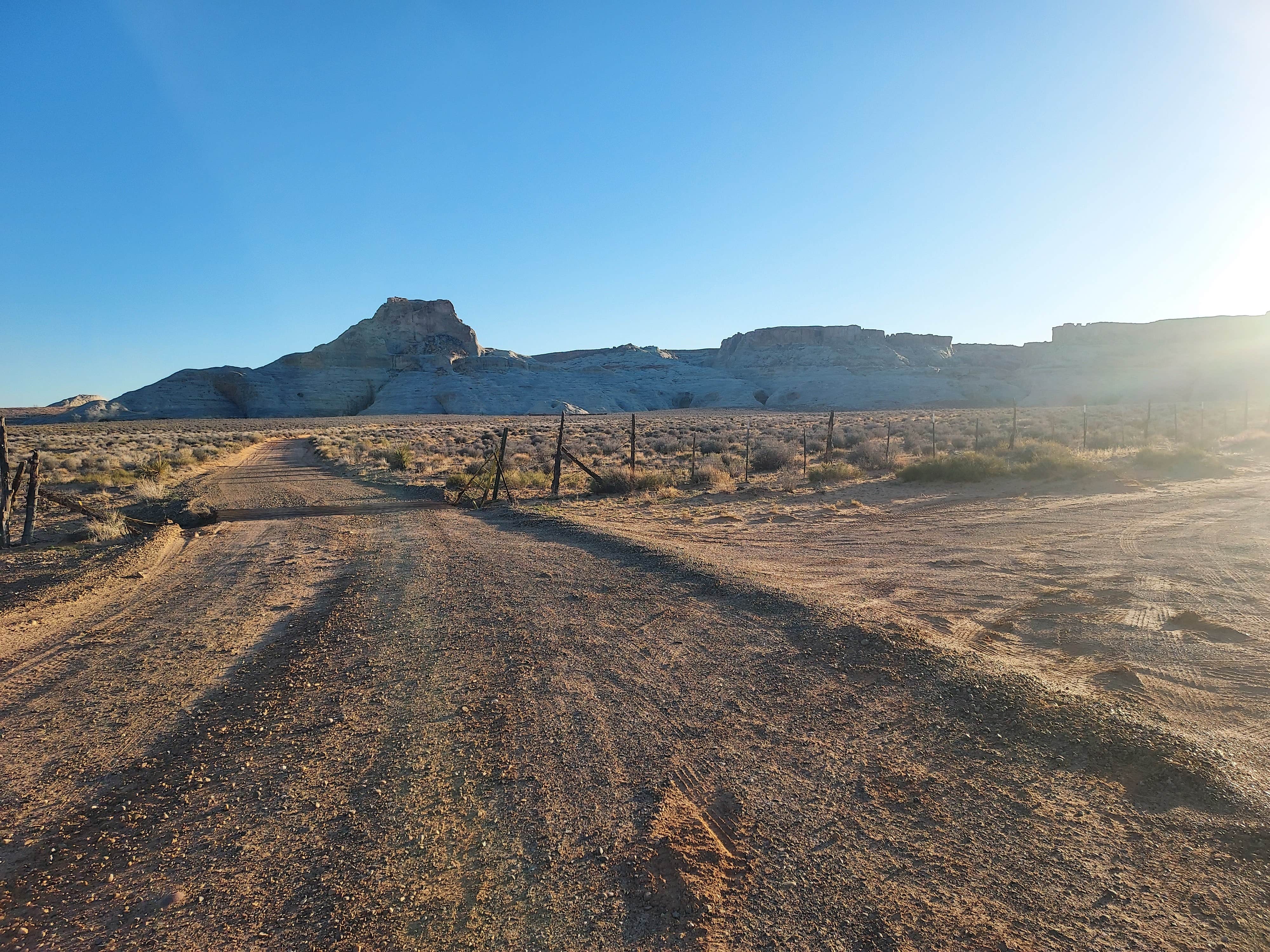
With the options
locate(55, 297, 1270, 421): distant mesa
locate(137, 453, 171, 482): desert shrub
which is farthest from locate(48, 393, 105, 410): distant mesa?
locate(137, 453, 171, 482): desert shrub

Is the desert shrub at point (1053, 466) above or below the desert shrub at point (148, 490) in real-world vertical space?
above

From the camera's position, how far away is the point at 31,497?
12883 millimetres

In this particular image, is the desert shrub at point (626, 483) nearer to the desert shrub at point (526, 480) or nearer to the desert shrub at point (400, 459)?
the desert shrub at point (526, 480)

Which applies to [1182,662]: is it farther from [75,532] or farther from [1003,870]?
[75,532]

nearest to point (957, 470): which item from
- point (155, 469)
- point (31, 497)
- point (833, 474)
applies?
point (833, 474)

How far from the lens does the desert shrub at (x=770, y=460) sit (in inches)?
942

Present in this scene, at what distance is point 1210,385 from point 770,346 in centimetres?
7394

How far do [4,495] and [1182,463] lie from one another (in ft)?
95.0

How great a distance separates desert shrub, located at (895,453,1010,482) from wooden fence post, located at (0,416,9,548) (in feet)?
67.3

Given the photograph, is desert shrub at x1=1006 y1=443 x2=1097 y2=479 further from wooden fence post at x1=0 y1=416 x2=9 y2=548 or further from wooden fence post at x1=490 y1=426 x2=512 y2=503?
wooden fence post at x1=0 y1=416 x2=9 y2=548

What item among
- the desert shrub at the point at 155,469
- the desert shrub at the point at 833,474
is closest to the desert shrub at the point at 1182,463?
the desert shrub at the point at 833,474

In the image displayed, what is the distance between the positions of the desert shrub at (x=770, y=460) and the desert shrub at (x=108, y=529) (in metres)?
17.5

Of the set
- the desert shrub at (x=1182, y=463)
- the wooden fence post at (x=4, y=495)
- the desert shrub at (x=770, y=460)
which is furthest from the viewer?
the desert shrub at (x=770, y=460)

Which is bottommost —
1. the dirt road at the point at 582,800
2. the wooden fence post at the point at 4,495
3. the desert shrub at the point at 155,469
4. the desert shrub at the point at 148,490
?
the desert shrub at the point at 155,469
